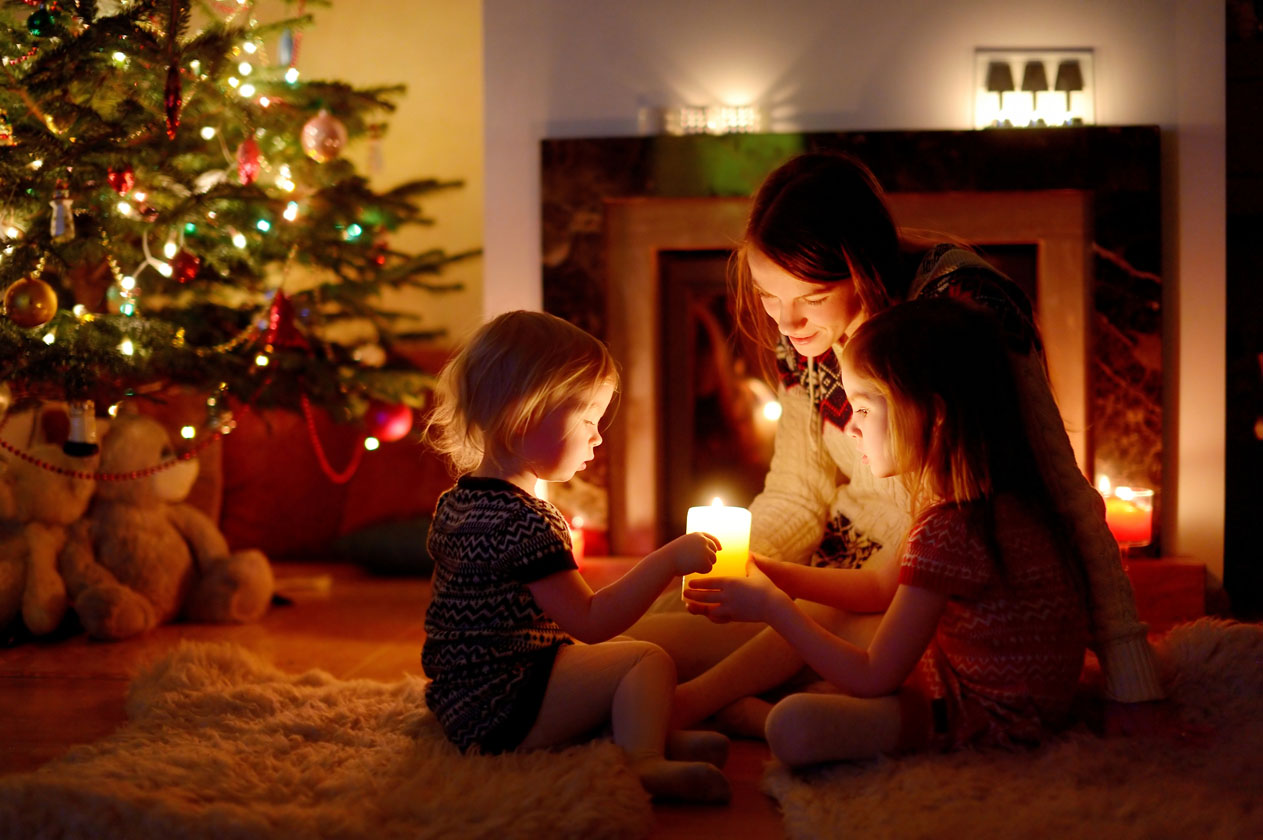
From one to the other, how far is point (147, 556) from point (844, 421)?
163cm

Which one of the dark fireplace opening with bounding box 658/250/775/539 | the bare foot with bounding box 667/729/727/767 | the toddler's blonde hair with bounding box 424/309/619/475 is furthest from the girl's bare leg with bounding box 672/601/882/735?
the dark fireplace opening with bounding box 658/250/775/539

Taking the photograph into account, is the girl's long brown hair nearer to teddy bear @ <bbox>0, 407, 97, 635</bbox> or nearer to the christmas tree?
the christmas tree

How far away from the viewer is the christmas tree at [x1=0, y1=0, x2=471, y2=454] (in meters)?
2.10

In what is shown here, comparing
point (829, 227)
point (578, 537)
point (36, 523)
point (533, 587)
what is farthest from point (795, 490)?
point (36, 523)

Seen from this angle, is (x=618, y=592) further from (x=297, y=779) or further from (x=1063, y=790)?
(x=1063, y=790)

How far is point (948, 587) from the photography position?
4.38 ft

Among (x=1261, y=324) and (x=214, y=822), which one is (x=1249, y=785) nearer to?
(x=214, y=822)

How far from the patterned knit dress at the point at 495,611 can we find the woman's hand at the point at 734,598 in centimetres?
17

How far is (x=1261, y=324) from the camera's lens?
2.77 metres

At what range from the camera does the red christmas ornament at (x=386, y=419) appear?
110 inches

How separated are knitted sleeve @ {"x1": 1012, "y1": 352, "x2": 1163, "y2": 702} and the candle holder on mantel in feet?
3.76

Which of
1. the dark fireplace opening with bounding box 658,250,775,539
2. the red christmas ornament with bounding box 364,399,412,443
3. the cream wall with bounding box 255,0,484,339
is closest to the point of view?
the red christmas ornament with bounding box 364,399,412,443

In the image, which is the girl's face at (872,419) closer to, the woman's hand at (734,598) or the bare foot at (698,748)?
the woman's hand at (734,598)

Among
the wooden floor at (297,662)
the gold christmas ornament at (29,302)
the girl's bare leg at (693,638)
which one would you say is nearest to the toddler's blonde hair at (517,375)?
the girl's bare leg at (693,638)
